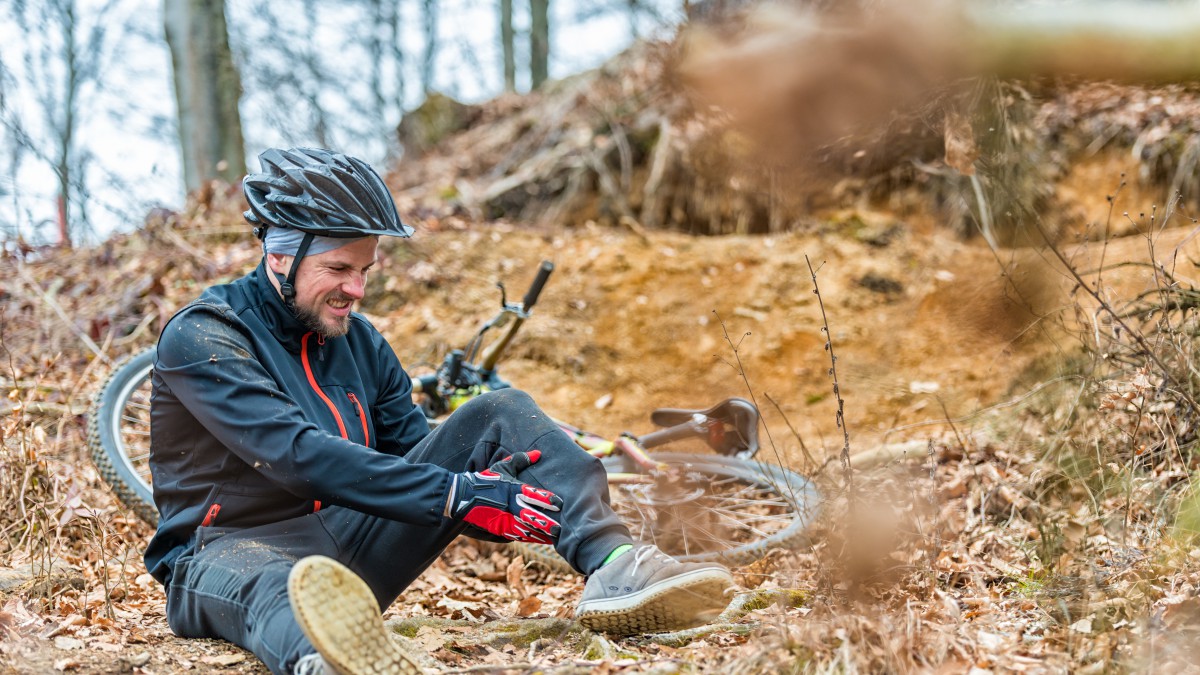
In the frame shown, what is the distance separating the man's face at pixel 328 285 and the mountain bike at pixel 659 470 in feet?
3.91

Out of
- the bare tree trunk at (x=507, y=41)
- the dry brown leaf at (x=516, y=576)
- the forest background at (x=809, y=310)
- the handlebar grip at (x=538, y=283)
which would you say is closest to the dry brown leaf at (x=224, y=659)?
the forest background at (x=809, y=310)

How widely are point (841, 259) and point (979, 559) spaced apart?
12.9ft

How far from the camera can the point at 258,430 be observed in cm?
263

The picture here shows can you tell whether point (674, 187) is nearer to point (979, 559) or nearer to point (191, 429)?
point (979, 559)

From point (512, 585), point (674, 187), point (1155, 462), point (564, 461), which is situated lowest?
point (512, 585)

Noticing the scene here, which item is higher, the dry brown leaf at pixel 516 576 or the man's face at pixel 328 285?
the man's face at pixel 328 285

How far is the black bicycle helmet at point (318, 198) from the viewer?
9.71 ft

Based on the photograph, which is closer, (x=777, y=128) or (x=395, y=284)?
(x=777, y=128)

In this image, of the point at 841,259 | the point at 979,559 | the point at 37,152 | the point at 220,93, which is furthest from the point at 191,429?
the point at 220,93

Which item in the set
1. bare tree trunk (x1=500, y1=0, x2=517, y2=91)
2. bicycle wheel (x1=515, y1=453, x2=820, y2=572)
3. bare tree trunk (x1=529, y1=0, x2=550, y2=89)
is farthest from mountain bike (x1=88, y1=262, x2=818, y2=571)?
bare tree trunk (x1=500, y1=0, x2=517, y2=91)

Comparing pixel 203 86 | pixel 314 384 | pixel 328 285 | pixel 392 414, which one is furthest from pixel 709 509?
pixel 203 86

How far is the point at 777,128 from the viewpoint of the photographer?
3.77 ft

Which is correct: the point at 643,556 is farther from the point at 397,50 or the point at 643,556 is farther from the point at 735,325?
the point at 397,50

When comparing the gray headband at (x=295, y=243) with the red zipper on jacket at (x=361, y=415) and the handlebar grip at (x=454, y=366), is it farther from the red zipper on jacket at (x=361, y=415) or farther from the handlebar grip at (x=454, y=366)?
the handlebar grip at (x=454, y=366)
